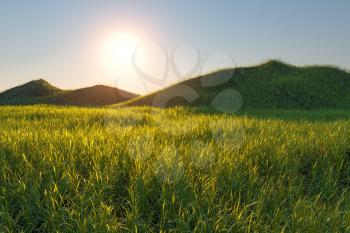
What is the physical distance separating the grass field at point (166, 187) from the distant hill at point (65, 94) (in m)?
40.1

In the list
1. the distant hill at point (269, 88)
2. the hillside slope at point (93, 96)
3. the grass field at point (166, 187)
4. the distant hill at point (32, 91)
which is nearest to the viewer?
the grass field at point (166, 187)

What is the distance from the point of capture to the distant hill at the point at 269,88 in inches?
996

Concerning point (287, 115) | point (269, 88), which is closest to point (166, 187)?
point (287, 115)

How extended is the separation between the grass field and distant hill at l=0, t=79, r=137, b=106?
40.1 m

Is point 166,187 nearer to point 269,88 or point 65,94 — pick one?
point 269,88

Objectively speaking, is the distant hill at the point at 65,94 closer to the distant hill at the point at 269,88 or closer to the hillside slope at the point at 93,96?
the hillside slope at the point at 93,96

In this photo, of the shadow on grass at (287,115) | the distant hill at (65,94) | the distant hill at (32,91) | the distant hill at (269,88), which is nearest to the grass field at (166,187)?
the shadow on grass at (287,115)

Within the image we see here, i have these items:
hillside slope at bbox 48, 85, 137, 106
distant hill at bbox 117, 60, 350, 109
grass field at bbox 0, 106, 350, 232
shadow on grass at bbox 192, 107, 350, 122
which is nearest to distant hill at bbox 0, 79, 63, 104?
hillside slope at bbox 48, 85, 137, 106

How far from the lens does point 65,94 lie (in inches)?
1885

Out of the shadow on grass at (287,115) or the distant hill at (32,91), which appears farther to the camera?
the distant hill at (32,91)

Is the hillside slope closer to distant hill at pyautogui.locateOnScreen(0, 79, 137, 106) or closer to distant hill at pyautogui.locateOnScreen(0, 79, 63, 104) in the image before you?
distant hill at pyautogui.locateOnScreen(0, 79, 137, 106)

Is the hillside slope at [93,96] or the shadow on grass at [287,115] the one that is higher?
the hillside slope at [93,96]

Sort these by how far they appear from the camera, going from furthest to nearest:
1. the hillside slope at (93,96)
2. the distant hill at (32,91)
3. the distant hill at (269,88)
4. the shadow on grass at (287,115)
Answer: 1. the distant hill at (32,91)
2. the hillside slope at (93,96)
3. the distant hill at (269,88)
4. the shadow on grass at (287,115)

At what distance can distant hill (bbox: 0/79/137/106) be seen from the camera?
4645 centimetres
